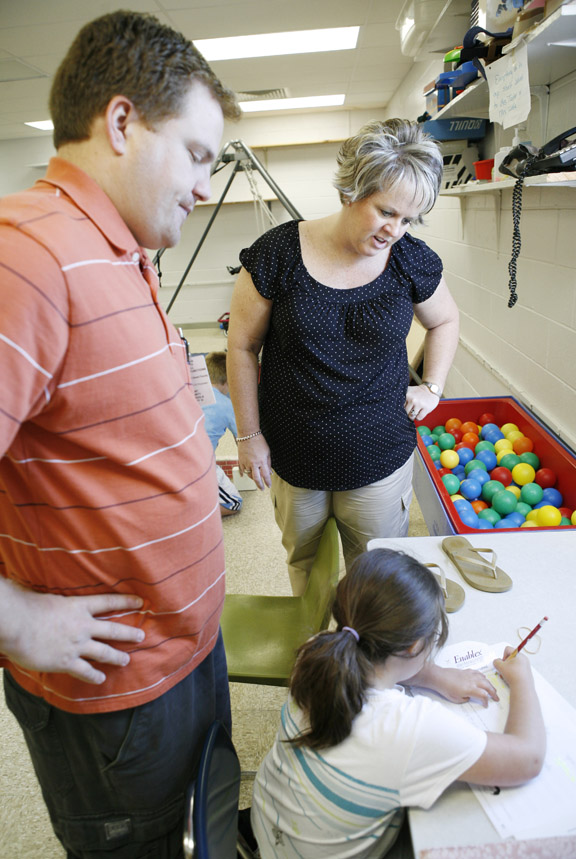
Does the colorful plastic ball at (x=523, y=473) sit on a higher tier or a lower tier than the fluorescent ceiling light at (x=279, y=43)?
lower

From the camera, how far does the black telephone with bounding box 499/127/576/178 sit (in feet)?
4.45

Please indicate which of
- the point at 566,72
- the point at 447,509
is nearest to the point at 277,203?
the point at 566,72

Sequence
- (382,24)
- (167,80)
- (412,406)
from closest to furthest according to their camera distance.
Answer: (167,80) < (412,406) < (382,24)

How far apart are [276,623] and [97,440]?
104 centimetres

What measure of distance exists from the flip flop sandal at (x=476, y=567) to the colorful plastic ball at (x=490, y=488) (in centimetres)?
107

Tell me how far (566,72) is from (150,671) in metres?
2.05

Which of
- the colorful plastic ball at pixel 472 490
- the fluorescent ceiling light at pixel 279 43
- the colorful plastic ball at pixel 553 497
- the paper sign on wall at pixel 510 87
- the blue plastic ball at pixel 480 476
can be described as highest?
the fluorescent ceiling light at pixel 279 43

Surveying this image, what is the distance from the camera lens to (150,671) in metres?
0.75

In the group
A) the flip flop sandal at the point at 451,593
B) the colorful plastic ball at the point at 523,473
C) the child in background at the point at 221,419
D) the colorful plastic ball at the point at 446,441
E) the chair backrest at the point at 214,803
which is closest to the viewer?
the chair backrest at the point at 214,803

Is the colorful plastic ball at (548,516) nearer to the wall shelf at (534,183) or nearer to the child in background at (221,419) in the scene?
the wall shelf at (534,183)

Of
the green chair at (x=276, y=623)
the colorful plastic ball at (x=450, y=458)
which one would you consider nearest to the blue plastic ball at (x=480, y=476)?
the colorful plastic ball at (x=450, y=458)

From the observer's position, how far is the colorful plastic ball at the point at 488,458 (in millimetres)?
2381

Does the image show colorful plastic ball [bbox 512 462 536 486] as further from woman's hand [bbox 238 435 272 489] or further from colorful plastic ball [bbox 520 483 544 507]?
woman's hand [bbox 238 435 272 489]

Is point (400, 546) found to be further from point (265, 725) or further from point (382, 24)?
point (382, 24)
